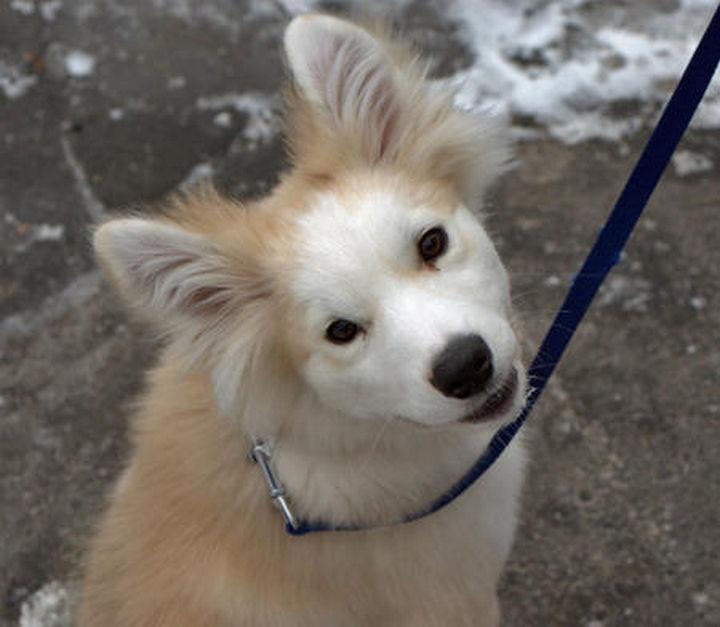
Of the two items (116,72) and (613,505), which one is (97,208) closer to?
(116,72)

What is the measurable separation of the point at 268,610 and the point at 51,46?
3364 millimetres

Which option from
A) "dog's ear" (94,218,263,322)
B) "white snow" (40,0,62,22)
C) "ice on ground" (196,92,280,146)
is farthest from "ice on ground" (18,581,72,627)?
"white snow" (40,0,62,22)

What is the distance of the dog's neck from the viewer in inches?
86.3

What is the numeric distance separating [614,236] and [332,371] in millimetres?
702

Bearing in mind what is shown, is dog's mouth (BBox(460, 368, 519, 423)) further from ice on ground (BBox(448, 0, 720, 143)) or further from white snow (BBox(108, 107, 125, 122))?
white snow (BBox(108, 107, 125, 122))

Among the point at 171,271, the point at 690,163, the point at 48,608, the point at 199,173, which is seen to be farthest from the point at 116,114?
the point at 171,271

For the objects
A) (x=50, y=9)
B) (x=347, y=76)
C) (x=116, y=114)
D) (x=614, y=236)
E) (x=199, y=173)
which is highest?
(x=347, y=76)

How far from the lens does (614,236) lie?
219 cm

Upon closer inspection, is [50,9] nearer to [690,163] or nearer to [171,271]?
[690,163]

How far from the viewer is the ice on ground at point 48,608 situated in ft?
10.3

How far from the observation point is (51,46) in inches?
186

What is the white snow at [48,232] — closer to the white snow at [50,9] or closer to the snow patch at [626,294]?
the white snow at [50,9]

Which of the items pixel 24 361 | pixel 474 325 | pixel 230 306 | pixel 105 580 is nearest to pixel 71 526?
pixel 24 361

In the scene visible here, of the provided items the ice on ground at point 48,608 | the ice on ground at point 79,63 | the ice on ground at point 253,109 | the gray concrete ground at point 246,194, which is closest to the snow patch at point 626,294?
the gray concrete ground at point 246,194
